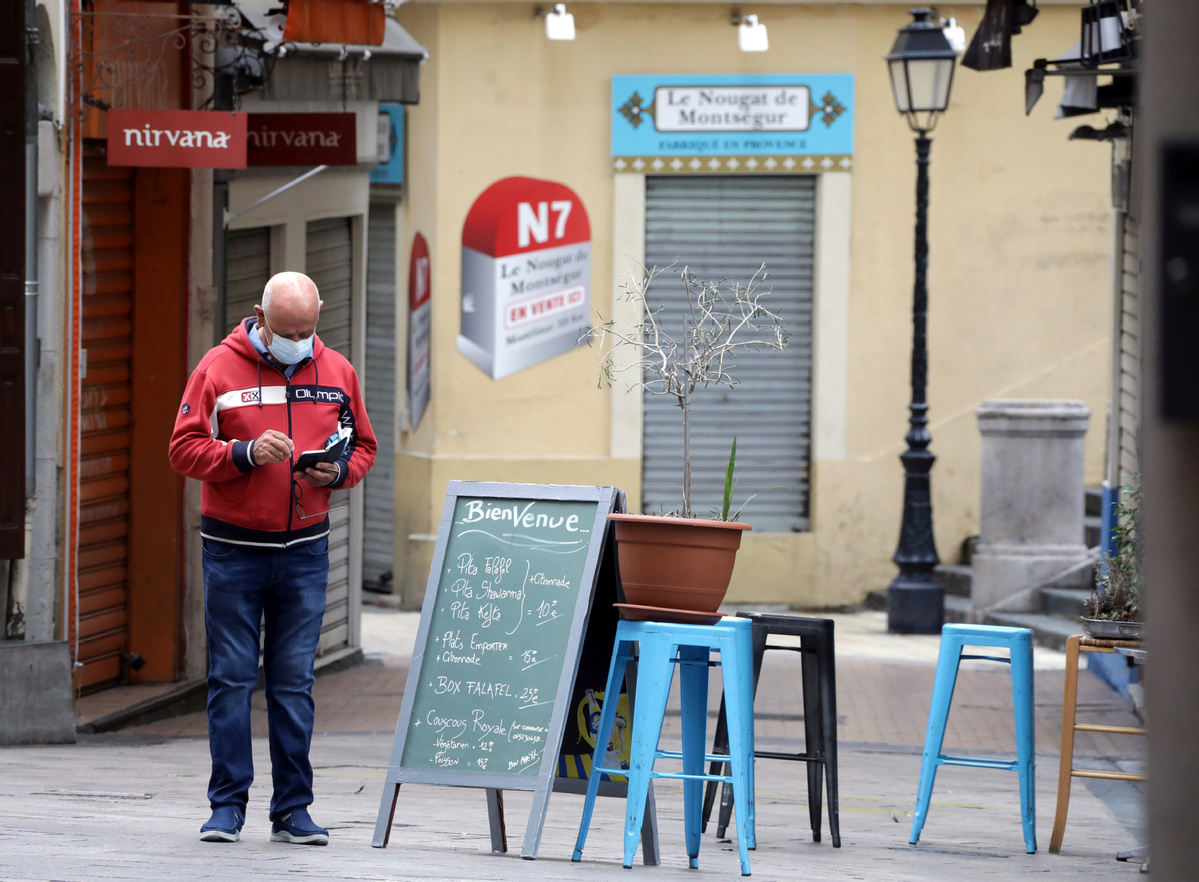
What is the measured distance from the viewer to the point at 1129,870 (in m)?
6.11

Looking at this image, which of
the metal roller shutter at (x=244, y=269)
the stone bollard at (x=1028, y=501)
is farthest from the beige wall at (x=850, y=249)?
the metal roller shutter at (x=244, y=269)

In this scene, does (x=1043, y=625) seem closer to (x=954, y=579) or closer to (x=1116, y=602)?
(x=954, y=579)

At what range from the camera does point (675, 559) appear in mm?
5266

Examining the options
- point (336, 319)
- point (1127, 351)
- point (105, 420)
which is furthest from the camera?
point (1127, 351)

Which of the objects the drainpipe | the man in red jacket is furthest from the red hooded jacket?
the drainpipe

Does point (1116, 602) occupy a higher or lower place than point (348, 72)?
lower

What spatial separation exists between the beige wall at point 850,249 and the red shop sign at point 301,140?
5.30 meters

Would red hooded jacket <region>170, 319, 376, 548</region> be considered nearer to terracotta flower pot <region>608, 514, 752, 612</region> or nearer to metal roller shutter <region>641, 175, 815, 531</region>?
terracotta flower pot <region>608, 514, 752, 612</region>

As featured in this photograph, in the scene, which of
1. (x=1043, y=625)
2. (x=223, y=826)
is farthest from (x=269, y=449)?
(x=1043, y=625)

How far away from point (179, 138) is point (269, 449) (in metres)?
3.87

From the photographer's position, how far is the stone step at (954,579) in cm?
1513

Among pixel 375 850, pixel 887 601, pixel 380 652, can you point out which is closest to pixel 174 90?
pixel 380 652

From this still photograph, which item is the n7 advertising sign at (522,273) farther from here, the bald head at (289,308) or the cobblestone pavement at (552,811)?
the bald head at (289,308)

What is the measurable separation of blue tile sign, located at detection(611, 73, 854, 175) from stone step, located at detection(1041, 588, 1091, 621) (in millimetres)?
4076
